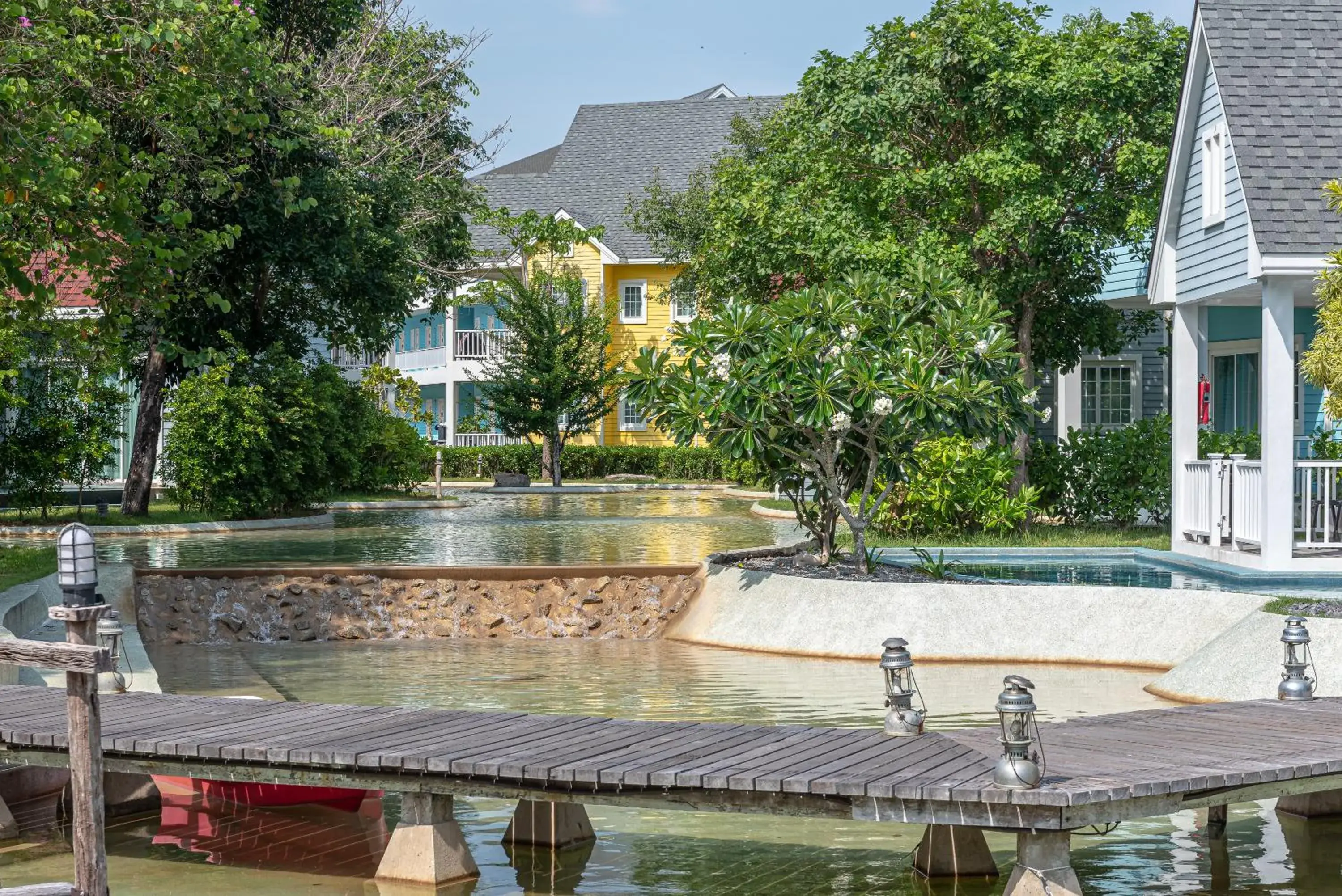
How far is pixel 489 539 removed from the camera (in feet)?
91.5

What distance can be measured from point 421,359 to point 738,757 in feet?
175

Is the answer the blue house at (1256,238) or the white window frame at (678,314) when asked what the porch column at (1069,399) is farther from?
the white window frame at (678,314)

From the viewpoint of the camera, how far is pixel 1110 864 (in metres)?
9.62

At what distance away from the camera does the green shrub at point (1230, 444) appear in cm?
2375

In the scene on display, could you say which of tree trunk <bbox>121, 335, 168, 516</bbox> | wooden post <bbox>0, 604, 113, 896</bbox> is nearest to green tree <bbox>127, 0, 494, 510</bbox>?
tree trunk <bbox>121, 335, 168, 516</bbox>

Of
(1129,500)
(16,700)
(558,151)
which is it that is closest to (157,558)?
(16,700)

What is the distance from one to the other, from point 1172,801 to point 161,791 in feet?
22.0

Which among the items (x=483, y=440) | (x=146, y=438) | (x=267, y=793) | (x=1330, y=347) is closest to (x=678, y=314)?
(x=483, y=440)

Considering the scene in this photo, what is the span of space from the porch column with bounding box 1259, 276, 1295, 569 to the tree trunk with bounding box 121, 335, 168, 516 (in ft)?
64.4

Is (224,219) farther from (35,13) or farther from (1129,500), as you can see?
(1129,500)

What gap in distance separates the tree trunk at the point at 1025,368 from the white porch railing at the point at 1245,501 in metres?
5.01

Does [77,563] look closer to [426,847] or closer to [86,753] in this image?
[86,753]

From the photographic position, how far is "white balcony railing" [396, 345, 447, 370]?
59.7 m

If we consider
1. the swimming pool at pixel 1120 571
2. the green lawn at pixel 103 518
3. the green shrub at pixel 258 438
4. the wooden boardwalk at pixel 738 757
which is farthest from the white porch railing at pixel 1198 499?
the green lawn at pixel 103 518
